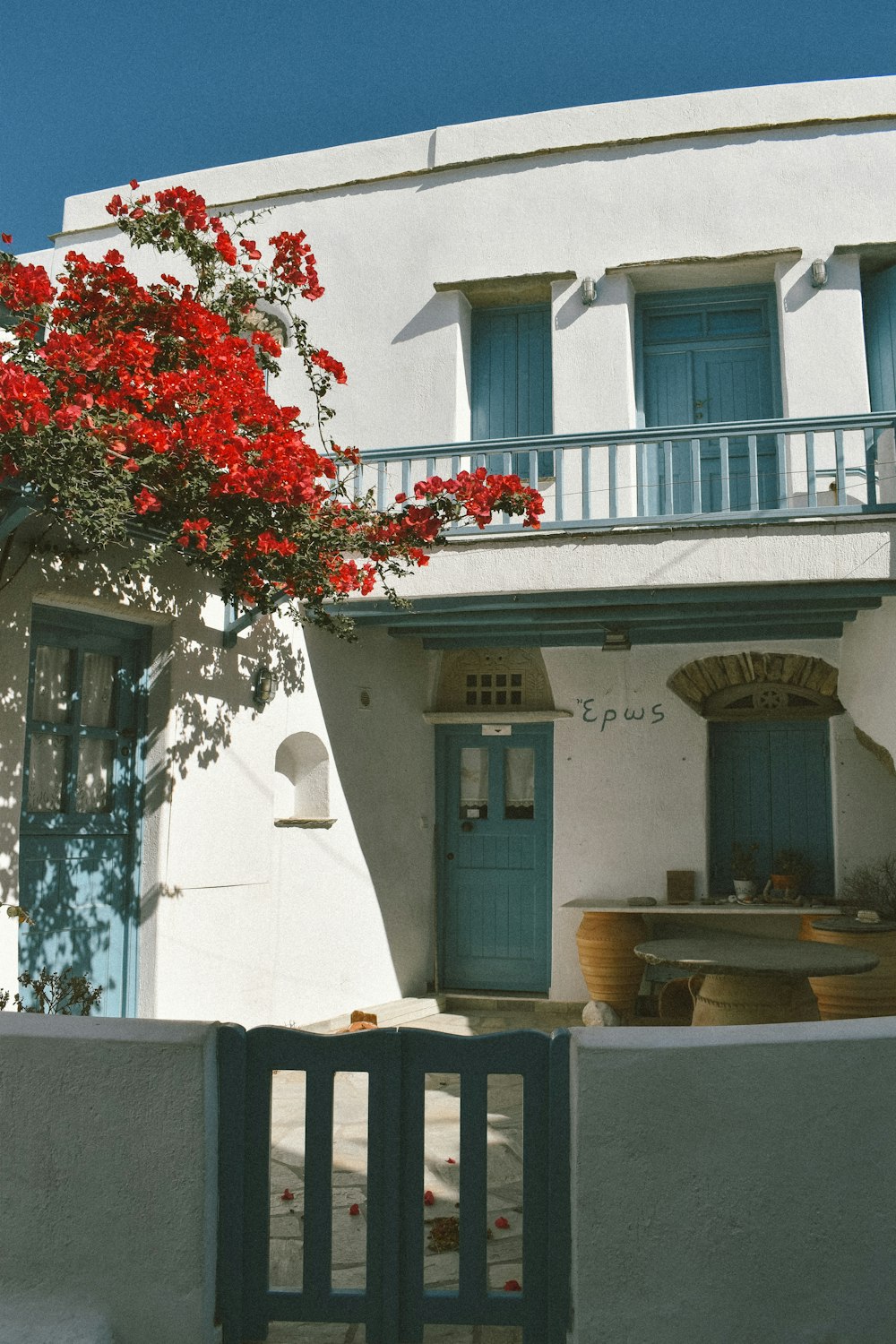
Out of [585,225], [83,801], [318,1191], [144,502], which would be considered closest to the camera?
[318,1191]

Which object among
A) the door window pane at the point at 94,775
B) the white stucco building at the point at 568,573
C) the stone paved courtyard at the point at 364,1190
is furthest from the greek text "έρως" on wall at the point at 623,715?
the door window pane at the point at 94,775

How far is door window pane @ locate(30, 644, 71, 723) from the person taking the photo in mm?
5547

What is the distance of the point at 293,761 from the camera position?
823 centimetres

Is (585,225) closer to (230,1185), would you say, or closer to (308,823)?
(308,823)

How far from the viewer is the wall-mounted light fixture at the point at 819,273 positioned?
7.93 meters

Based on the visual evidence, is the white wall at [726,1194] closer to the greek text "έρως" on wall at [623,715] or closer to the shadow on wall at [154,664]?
the shadow on wall at [154,664]

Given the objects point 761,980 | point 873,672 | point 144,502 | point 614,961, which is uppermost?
point 144,502

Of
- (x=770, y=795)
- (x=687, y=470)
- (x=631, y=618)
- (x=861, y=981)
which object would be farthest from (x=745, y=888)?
(x=687, y=470)

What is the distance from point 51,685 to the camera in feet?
18.5

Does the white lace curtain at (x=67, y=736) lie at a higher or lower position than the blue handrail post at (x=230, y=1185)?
higher

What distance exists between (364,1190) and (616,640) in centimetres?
497

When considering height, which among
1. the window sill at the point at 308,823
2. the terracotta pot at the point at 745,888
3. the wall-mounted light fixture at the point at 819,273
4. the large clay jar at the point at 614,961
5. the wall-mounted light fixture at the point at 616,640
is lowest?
the large clay jar at the point at 614,961

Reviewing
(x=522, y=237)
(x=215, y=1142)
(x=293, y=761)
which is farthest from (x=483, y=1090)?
(x=522, y=237)

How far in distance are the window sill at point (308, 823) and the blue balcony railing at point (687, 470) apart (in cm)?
238
